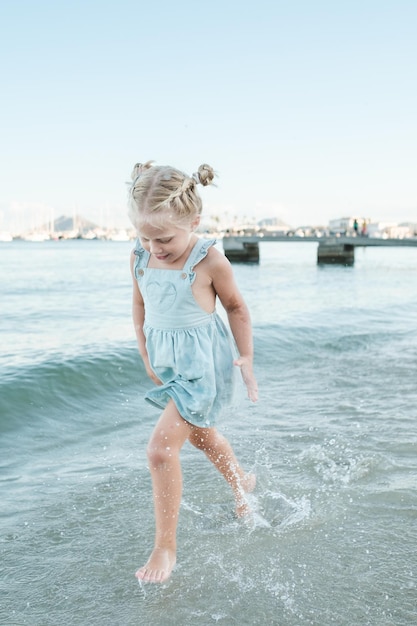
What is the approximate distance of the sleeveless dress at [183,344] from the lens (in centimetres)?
291

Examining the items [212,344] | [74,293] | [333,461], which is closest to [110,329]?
[333,461]

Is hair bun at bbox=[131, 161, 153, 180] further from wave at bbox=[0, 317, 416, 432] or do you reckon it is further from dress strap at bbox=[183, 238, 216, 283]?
wave at bbox=[0, 317, 416, 432]

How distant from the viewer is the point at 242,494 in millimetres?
3326

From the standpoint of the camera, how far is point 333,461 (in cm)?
403

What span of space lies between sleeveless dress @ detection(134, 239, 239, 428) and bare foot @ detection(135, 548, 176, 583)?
1.84 feet

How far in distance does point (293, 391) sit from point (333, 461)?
7.50 feet

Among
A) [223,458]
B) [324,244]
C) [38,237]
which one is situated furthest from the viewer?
[38,237]

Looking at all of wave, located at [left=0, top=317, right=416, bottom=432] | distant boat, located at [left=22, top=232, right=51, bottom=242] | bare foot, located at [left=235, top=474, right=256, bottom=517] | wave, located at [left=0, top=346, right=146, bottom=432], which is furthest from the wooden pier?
distant boat, located at [left=22, top=232, right=51, bottom=242]

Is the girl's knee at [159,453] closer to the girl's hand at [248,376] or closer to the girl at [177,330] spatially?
the girl at [177,330]

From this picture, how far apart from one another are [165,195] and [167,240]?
0.20 metres

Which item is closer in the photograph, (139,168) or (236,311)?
(139,168)

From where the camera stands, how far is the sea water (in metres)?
2.45

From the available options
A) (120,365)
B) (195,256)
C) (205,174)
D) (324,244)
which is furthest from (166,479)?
(324,244)

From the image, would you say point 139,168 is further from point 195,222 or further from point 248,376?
point 248,376
